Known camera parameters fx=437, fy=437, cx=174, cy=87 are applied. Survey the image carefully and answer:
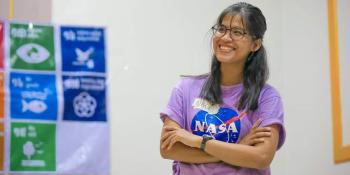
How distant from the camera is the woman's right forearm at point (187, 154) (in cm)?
152

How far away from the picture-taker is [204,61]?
237 cm

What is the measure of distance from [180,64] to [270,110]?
0.85 metres

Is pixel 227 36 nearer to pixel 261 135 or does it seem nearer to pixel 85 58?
pixel 261 135

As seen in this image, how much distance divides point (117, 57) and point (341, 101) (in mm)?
1369

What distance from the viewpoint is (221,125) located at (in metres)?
1.56

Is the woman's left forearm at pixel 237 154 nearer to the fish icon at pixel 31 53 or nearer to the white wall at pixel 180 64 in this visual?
the white wall at pixel 180 64

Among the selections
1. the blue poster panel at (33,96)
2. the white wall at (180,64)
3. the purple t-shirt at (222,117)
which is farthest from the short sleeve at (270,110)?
the blue poster panel at (33,96)

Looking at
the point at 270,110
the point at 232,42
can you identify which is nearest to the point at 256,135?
the point at 270,110

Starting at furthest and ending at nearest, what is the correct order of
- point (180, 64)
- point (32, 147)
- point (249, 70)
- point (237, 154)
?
point (180, 64), point (32, 147), point (249, 70), point (237, 154)

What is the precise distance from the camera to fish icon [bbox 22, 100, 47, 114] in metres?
2.03

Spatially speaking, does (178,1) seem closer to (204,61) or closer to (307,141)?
(204,61)

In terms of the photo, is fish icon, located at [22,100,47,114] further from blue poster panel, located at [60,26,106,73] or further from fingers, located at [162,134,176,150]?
fingers, located at [162,134,176,150]

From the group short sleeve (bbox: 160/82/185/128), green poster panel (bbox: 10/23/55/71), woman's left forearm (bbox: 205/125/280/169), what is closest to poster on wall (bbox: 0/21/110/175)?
green poster panel (bbox: 10/23/55/71)

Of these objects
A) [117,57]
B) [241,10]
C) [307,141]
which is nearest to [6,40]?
[117,57]
